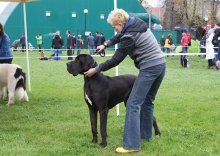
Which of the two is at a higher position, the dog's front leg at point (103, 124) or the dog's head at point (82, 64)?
the dog's head at point (82, 64)

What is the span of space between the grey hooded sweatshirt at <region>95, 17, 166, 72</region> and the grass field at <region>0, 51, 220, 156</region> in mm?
1222

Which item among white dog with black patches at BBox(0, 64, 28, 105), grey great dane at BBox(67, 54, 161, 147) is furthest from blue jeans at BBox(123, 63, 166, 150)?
white dog with black patches at BBox(0, 64, 28, 105)

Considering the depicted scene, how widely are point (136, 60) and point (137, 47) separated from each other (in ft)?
0.69

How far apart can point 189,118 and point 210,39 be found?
10.6 metres

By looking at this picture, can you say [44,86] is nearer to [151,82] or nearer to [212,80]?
[212,80]

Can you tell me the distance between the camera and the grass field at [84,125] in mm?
4707

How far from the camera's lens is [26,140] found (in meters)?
5.16

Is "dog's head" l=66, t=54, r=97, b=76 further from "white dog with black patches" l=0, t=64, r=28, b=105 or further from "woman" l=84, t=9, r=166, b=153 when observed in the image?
"white dog with black patches" l=0, t=64, r=28, b=105

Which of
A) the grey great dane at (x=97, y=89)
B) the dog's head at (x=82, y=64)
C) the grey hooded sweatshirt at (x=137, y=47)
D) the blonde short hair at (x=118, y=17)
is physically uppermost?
the blonde short hair at (x=118, y=17)

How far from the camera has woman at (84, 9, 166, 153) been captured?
4293 mm

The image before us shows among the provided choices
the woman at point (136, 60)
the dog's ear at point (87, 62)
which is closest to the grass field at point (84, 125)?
the woman at point (136, 60)

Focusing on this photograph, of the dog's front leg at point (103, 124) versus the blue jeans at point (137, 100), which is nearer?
the blue jeans at point (137, 100)

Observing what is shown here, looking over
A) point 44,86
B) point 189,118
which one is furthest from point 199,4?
point 189,118

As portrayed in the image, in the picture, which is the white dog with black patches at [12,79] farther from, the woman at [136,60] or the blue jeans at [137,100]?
the blue jeans at [137,100]
